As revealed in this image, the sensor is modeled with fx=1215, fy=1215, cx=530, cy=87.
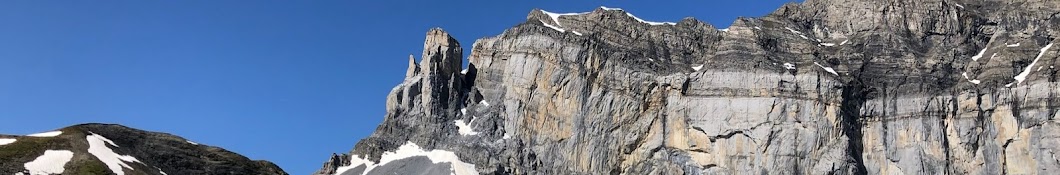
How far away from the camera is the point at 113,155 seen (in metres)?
114

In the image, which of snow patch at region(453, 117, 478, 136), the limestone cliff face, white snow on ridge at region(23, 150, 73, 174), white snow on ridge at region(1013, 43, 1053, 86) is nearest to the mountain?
white snow on ridge at region(23, 150, 73, 174)

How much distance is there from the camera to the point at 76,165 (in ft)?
350

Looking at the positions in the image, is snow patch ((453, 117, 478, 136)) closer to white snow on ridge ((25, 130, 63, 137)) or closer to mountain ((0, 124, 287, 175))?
mountain ((0, 124, 287, 175))

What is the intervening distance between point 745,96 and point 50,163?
78742 millimetres

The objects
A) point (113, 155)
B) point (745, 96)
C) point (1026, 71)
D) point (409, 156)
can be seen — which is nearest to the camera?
point (113, 155)

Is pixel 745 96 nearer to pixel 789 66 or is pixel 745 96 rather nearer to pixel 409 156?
pixel 789 66

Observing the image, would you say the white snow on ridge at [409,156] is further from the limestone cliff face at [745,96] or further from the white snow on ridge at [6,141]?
the white snow on ridge at [6,141]

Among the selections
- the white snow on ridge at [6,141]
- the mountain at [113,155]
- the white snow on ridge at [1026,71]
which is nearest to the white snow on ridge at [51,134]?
the mountain at [113,155]

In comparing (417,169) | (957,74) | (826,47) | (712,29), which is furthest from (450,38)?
(957,74)

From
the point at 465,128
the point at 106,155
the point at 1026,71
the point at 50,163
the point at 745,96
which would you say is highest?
the point at 1026,71

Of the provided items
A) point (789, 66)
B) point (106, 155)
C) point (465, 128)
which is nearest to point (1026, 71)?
point (789, 66)

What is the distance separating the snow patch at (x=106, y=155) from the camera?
110 meters

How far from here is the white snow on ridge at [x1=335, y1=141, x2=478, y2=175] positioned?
152600 millimetres

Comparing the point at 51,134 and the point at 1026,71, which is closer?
the point at 51,134
